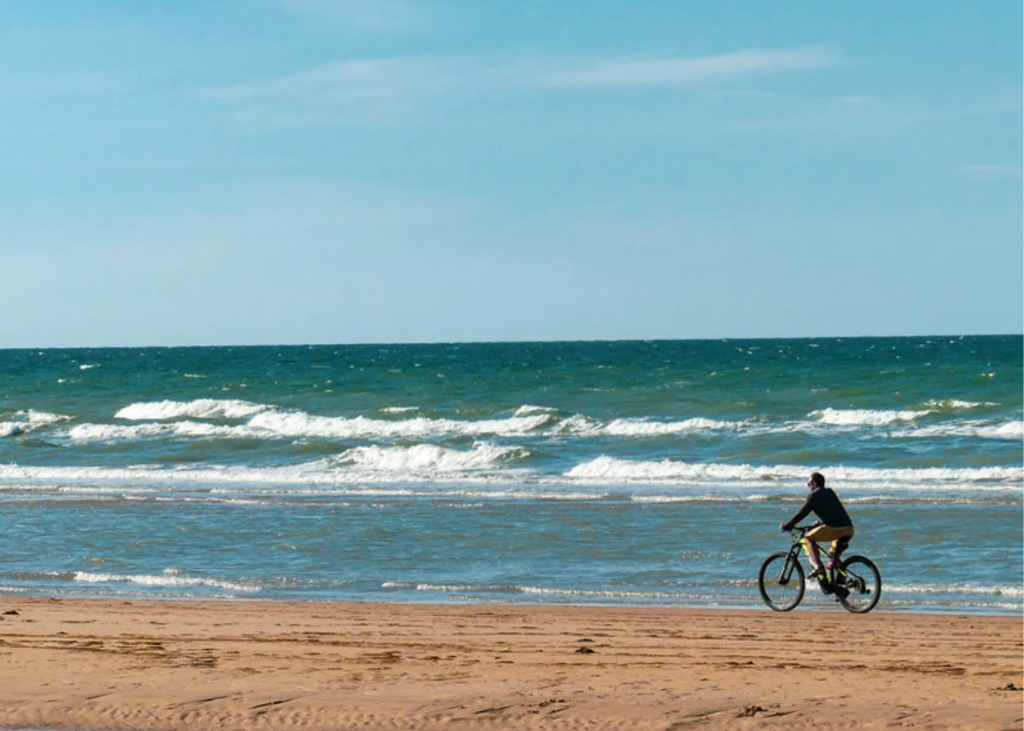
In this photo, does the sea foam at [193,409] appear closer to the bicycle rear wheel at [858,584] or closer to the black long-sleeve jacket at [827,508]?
the black long-sleeve jacket at [827,508]

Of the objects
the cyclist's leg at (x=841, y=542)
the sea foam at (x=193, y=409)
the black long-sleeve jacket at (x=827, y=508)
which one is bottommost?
the cyclist's leg at (x=841, y=542)

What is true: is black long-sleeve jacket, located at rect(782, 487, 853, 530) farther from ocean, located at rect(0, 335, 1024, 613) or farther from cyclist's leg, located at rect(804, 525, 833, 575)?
ocean, located at rect(0, 335, 1024, 613)

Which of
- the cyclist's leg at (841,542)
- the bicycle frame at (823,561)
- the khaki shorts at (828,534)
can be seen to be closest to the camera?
the bicycle frame at (823,561)

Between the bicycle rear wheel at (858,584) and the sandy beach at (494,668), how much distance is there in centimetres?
43

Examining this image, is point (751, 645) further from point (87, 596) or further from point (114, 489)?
point (114, 489)

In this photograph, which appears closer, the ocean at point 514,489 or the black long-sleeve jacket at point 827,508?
the black long-sleeve jacket at point 827,508

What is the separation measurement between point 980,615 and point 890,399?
32.4 meters

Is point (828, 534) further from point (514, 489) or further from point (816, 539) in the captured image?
point (514, 489)

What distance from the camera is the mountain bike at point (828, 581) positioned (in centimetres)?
1278

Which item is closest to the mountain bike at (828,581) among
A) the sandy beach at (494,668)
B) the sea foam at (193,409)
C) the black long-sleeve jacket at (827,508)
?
the black long-sleeve jacket at (827,508)

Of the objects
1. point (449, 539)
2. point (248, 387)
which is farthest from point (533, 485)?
point (248, 387)

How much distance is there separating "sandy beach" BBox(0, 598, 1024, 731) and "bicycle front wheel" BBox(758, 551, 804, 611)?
75 centimetres

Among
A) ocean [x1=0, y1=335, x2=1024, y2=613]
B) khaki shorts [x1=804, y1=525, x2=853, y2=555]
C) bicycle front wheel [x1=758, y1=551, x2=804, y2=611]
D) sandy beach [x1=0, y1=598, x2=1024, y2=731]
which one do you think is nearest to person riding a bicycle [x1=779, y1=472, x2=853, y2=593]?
khaki shorts [x1=804, y1=525, x2=853, y2=555]

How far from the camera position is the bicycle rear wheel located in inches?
501
